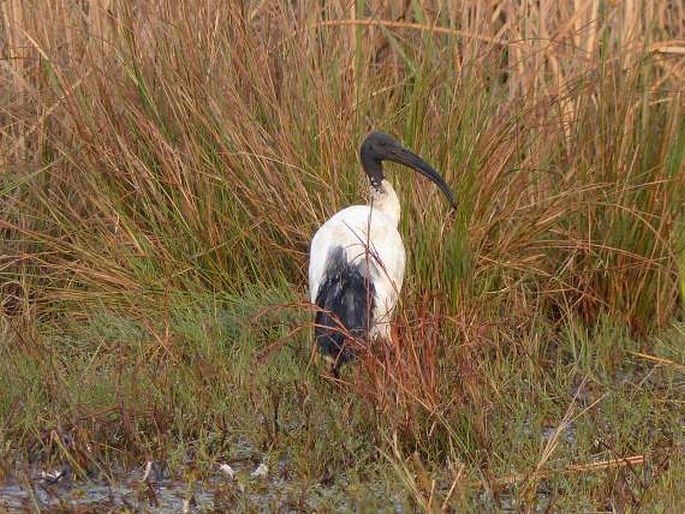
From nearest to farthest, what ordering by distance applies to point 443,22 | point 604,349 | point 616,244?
point 604,349
point 616,244
point 443,22

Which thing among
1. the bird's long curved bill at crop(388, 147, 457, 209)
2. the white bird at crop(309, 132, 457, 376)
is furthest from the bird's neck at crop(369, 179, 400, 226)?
the bird's long curved bill at crop(388, 147, 457, 209)

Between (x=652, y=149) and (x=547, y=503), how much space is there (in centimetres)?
206

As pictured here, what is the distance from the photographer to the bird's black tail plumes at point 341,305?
4.21m

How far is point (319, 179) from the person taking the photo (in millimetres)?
5094

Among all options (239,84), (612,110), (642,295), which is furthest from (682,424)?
(239,84)

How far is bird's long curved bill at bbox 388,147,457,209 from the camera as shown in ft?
15.2

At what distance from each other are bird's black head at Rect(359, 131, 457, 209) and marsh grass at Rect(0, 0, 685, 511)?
24 centimetres

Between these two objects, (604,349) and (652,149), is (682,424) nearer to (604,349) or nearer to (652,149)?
(604,349)

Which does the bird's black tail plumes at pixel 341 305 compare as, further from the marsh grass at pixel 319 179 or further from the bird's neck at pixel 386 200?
the bird's neck at pixel 386 200

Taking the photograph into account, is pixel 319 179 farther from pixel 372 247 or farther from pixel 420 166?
pixel 372 247

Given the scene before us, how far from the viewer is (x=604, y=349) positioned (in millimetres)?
4777

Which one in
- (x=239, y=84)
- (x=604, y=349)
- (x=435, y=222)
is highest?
(x=239, y=84)

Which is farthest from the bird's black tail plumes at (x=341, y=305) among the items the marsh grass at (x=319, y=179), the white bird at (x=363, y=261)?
the marsh grass at (x=319, y=179)

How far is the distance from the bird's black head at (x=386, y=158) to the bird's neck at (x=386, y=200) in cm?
2
